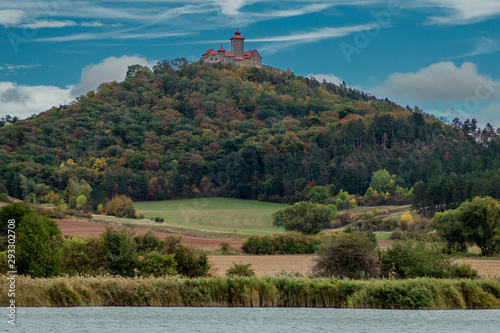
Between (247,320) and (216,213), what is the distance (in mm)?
88494

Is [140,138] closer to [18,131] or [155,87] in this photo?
[18,131]

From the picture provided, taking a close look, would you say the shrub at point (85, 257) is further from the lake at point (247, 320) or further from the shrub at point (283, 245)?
the shrub at point (283, 245)

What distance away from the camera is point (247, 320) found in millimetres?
21078

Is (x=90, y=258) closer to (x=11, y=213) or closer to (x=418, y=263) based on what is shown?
(x=11, y=213)

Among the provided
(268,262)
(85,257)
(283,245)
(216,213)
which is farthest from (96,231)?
(216,213)

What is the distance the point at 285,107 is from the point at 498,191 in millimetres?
108555

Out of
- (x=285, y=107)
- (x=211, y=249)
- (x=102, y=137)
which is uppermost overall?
(x=285, y=107)

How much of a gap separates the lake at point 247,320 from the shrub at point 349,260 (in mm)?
6831

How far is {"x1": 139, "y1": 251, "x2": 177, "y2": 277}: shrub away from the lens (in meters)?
29.5

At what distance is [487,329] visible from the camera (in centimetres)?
1952

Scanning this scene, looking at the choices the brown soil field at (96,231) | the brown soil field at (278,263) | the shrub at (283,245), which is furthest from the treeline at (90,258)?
the brown soil field at (96,231)

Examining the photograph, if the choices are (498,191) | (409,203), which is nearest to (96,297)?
(498,191)

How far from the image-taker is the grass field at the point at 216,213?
9381cm

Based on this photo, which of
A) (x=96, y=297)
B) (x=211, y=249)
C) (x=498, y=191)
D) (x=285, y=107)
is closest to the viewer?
(x=96, y=297)
